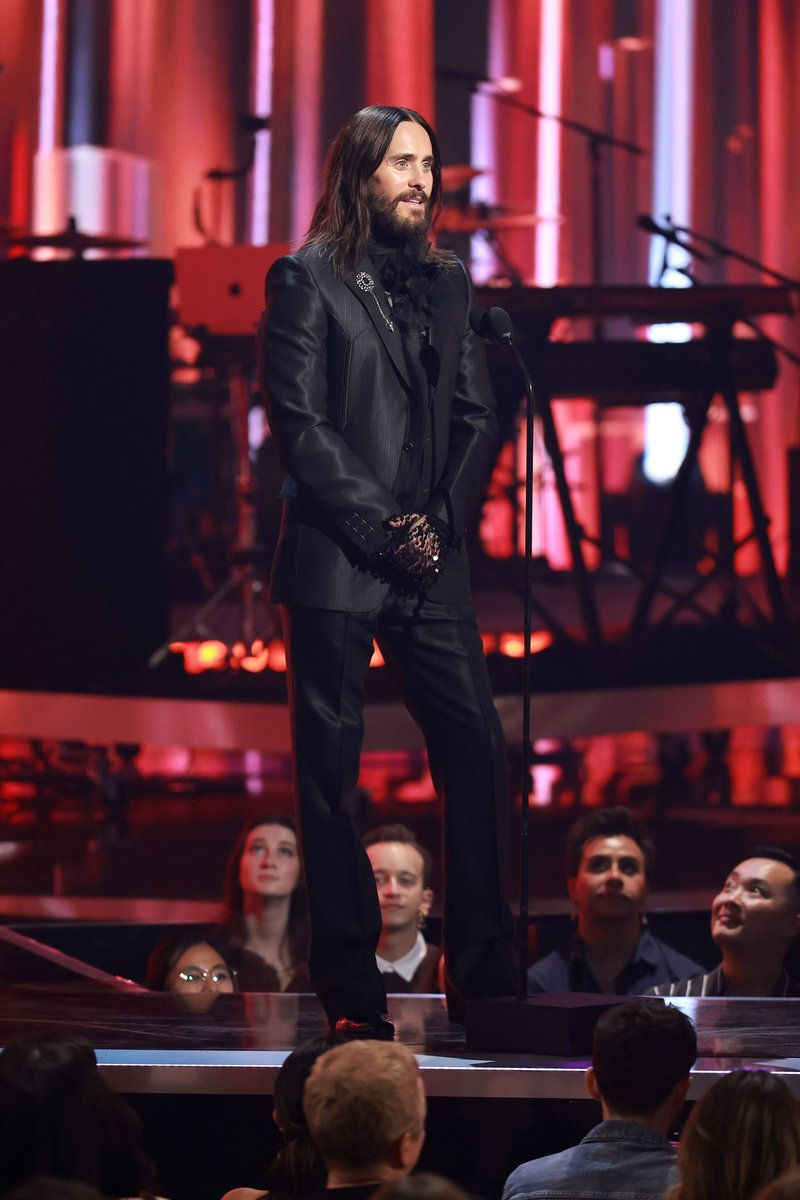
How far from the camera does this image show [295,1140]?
2.59 m

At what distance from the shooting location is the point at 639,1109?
8.71ft

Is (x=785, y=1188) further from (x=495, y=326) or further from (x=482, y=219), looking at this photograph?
(x=482, y=219)

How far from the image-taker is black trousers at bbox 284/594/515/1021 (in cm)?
334

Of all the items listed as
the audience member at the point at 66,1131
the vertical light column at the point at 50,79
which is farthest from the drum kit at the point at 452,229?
the audience member at the point at 66,1131

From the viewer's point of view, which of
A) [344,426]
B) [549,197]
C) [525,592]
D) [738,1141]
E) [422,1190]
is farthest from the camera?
[549,197]

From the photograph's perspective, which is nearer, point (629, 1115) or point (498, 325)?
point (629, 1115)

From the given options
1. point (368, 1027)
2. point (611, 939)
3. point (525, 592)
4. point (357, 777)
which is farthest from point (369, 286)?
point (611, 939)

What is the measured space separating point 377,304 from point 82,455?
3.96 meters

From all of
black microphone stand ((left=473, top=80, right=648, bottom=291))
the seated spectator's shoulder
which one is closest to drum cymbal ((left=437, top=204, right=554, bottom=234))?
black microphone stand ((left=473, top=80, right=648, bottom=291))

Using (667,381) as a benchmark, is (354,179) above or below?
below

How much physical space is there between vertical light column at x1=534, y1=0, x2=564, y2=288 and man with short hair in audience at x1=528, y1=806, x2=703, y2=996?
9.82 feet

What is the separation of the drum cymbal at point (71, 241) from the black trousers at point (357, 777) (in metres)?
4.12

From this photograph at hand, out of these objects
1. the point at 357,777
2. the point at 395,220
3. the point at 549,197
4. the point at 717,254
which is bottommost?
the point at 357,777

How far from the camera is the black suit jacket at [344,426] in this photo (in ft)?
10.9
